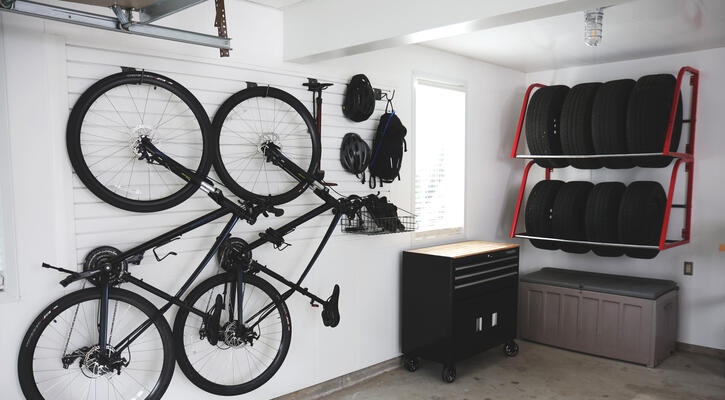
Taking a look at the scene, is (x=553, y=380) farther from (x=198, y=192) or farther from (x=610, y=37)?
(x=198, y=192)

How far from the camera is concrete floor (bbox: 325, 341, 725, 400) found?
391 centimetres

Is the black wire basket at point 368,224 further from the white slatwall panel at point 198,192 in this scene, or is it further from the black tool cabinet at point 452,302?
the black tool cabinet at point 452,302

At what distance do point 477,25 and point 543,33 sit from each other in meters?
1.60

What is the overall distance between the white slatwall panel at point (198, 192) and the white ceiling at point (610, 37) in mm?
1111

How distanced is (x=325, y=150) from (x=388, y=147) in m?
0.50

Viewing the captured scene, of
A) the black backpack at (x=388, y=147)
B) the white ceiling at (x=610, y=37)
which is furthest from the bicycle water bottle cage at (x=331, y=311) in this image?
the white ceiling at (x=610, y=37)

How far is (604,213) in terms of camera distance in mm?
4438

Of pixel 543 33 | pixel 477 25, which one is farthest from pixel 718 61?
pixel 477 25

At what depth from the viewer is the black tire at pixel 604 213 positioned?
14.5 feet

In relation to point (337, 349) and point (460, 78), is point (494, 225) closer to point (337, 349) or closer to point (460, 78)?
point (460, 78)

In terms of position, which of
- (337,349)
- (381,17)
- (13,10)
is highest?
(381,17)

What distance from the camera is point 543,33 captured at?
405cm

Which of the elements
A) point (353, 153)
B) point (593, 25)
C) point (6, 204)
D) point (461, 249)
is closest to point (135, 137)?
point (6, 204)

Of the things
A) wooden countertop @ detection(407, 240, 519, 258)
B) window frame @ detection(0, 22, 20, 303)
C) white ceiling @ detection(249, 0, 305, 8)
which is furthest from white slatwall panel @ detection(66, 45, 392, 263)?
wooden countertop @ detection(407, 240, 519, 258)
